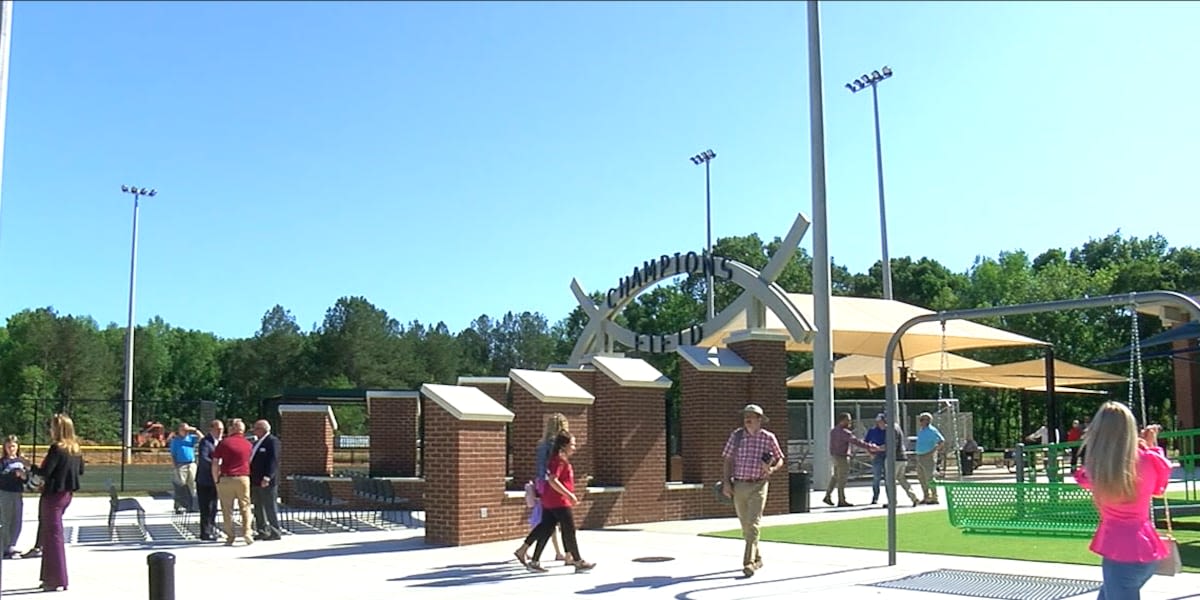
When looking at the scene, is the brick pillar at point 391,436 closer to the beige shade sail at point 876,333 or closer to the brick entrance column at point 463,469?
the beige shade sail at point 876,333

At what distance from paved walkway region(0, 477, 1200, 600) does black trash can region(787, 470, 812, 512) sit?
3.93m

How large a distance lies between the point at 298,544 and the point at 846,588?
24.2ft

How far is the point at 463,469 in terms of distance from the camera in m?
14.5

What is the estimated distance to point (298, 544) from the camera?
581 inches

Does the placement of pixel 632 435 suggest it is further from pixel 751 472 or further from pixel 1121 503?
pixel 1121 503

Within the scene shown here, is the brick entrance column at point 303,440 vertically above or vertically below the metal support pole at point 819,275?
below

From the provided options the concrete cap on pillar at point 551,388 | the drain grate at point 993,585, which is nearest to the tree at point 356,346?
the concrete cap on pillar at point 551,388

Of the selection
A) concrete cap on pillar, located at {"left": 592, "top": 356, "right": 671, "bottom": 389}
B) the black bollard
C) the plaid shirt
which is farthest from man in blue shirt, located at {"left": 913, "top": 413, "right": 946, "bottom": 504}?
the black bollard

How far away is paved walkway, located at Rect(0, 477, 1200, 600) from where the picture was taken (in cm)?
1053

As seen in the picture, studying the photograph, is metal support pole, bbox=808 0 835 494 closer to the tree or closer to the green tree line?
the green tree line

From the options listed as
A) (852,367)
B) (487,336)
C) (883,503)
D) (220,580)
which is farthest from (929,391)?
(487,336)

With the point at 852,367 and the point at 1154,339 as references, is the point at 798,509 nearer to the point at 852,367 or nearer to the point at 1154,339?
the point at 1154,339

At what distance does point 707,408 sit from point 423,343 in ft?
245

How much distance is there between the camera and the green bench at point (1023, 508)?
385 inches
